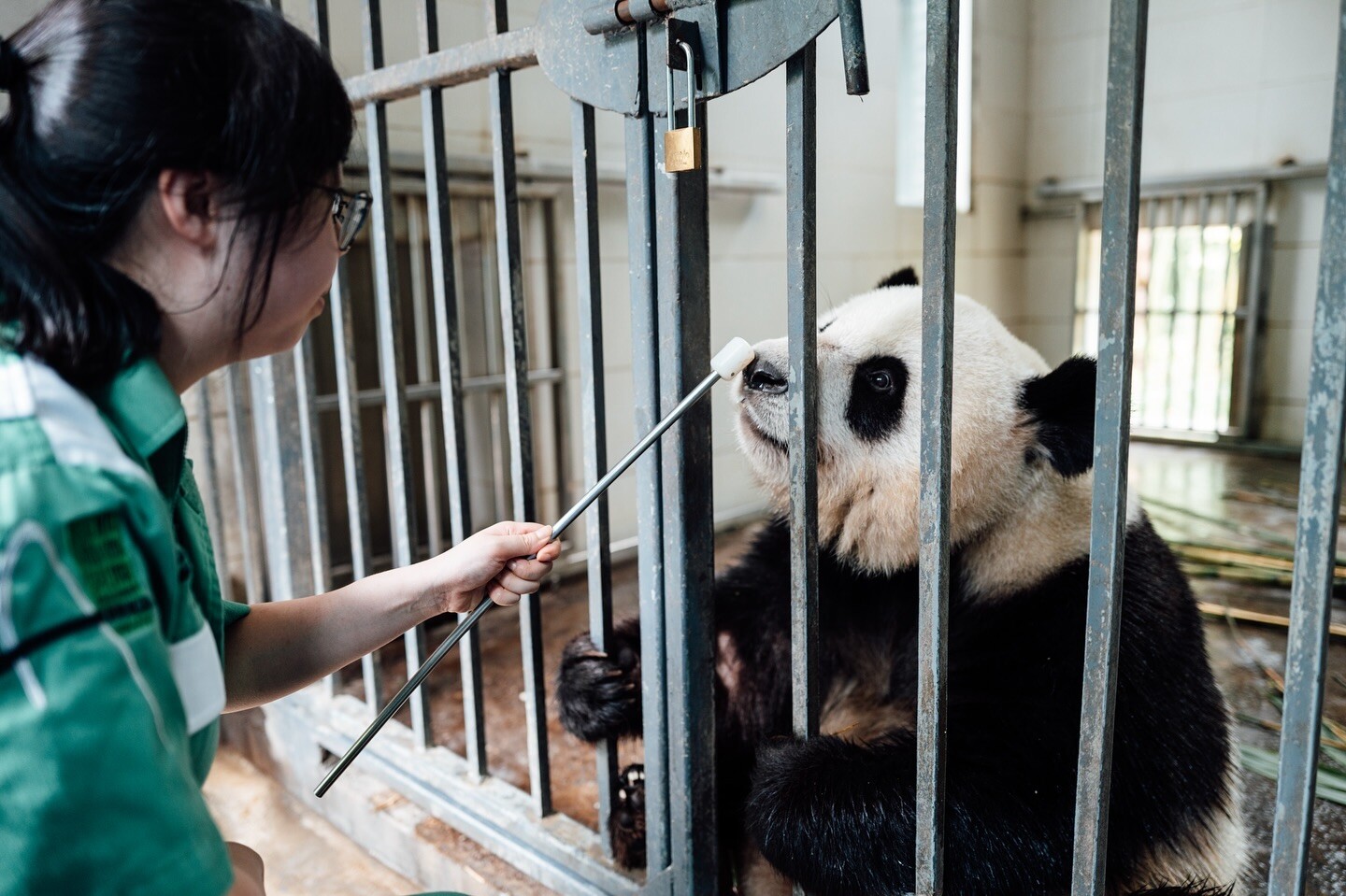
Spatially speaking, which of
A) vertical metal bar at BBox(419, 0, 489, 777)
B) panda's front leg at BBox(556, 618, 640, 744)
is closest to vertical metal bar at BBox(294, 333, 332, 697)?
vertical metal bar at BBox(419, 0, 489, 777)

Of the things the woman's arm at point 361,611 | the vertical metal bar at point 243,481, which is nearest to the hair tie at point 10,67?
the woman's arm at point 361,611

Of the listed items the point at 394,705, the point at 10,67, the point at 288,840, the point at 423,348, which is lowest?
the point at 288,840

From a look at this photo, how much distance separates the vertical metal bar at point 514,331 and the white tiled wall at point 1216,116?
24.1 ft

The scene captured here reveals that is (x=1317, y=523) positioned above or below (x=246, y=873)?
above

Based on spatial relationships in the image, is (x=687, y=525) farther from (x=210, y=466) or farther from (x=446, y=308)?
(x=210, y=466)

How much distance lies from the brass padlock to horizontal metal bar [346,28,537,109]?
361 mm

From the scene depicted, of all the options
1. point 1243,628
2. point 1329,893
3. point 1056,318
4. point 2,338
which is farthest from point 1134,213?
point 1056,318

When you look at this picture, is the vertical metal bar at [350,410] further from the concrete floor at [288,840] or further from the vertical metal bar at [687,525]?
the vertical metal bar at [687,525]

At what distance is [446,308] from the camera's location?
1911 mm

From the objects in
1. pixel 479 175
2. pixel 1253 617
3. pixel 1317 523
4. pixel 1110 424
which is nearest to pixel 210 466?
pixel 479 175

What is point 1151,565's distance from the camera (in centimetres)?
167

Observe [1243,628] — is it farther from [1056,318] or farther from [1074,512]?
[1056,318]

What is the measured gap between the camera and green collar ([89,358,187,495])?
84cm

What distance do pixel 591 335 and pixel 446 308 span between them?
1.37ft
